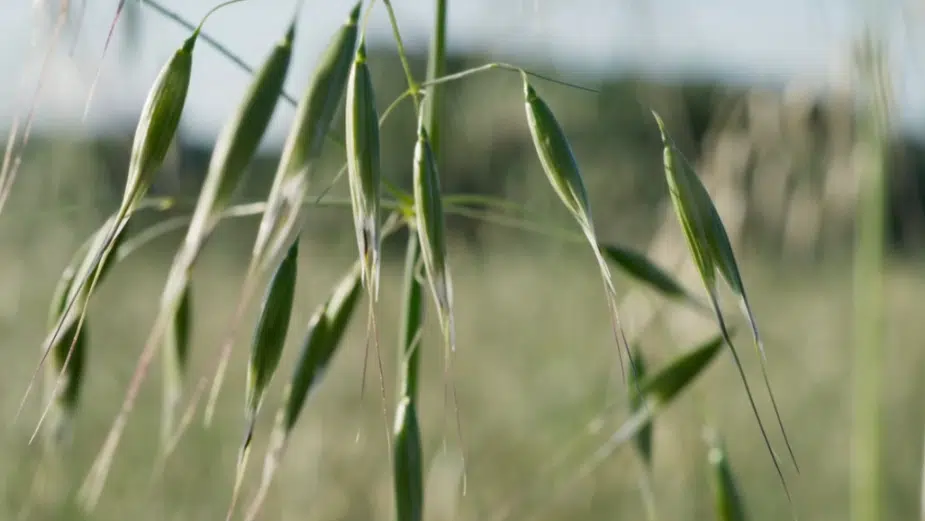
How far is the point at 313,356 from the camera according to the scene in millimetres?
437

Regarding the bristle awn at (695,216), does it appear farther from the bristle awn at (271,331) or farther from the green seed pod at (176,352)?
the green seed pod at (176,352)

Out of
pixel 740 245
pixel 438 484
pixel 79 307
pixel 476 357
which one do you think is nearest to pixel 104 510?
pixel 438 484

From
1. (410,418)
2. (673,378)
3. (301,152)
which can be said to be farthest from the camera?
(673,378)

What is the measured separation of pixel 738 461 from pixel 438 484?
41.5 inches

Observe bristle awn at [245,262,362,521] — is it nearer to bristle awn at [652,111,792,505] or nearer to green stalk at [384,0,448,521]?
green stalk at [384,0,448,521]

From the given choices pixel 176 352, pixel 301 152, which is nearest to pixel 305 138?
pixel 301 152

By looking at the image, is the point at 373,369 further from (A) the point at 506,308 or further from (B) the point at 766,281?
(B) the point at 766,281

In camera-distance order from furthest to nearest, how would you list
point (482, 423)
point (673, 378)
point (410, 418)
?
point (482, 423), point (673, 378), point (410, 418)

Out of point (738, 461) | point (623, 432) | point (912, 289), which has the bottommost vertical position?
point (912, 289)

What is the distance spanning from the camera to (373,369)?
6.70 feet

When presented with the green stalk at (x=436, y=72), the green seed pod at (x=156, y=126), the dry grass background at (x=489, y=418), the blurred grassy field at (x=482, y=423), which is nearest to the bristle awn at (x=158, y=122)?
the green seed pod at (x=156, y=126)

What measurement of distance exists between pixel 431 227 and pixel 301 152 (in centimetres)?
6

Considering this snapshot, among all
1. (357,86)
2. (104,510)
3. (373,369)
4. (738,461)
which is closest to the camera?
(357,86)

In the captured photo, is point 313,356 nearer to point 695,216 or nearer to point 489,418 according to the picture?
point 695,216
